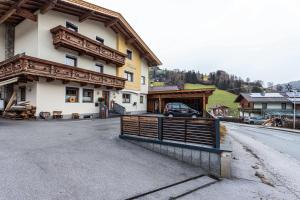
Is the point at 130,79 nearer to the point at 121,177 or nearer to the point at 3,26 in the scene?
the point at 3,26

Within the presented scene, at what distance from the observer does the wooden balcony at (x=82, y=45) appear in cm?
1473

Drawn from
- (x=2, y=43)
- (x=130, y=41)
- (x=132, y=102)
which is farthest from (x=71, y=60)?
(x=132, y=102)

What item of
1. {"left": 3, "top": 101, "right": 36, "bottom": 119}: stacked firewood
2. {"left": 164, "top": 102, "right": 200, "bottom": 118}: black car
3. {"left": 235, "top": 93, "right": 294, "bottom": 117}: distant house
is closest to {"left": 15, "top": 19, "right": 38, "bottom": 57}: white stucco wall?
{"left": 3, "top": 101, "right": 36, "bottom": 119}: stacked firewood

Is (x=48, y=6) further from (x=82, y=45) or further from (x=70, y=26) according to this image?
(x=82, y=45)

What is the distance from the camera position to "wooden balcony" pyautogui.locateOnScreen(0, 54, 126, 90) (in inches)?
489

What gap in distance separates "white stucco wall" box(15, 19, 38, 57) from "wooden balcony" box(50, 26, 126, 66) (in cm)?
136

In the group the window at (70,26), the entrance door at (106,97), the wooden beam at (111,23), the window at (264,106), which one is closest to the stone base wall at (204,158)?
the entrance door at (106,97)

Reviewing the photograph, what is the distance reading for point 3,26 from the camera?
1747 cm

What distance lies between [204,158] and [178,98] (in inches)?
795

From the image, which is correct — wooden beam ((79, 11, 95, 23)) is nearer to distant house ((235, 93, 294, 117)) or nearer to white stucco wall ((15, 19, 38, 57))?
white stucco wall ((15, 19, 38, 57))

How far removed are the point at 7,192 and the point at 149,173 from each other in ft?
11.0

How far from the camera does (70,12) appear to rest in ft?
55.3

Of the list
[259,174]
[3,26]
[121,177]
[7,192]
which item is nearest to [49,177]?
[7,192]

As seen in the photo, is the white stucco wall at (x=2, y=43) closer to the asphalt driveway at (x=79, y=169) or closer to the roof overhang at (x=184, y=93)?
the asphalt driveway at (x=79, y=169)
